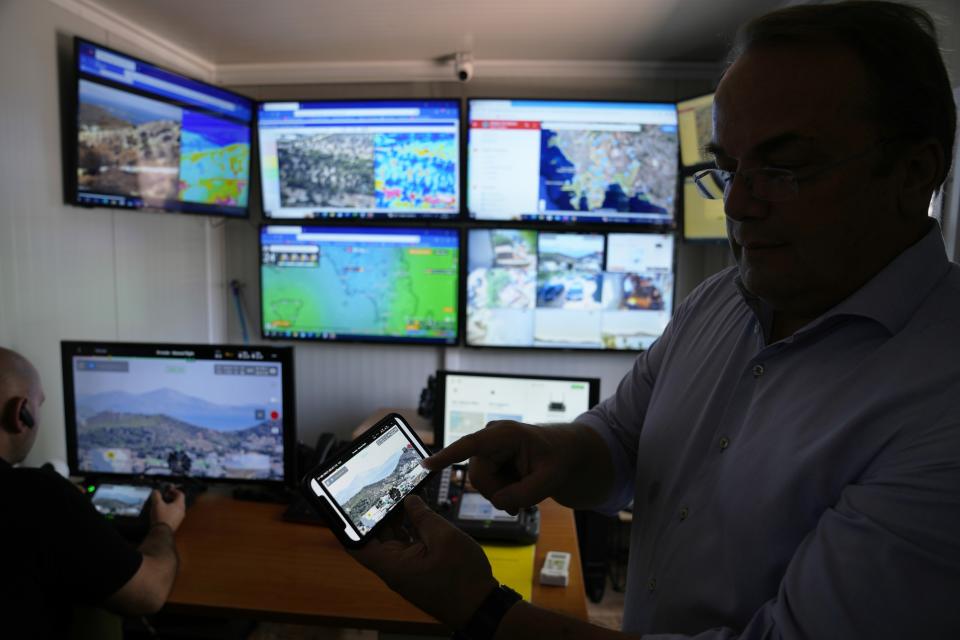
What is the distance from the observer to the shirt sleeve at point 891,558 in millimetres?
532

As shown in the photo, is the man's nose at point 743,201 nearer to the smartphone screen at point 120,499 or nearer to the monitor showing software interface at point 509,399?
the monitor showing software interface at point 509,399

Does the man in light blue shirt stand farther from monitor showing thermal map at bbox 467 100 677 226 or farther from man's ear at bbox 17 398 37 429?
monitor showing thermal map at bbox 467 100 677 226

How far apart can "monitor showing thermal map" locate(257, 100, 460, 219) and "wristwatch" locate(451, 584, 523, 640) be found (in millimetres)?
2440

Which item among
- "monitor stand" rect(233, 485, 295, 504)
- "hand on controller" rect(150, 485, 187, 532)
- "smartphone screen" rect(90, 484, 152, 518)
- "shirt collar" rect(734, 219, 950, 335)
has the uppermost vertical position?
"shirt collar" rect(734, 219, 950, 335)

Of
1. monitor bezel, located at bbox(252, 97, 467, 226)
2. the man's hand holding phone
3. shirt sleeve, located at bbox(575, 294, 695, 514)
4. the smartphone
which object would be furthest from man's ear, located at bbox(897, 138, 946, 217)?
monitor bezel, located at bbox(252, 97, 467, 226)

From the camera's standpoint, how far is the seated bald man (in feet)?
3.97

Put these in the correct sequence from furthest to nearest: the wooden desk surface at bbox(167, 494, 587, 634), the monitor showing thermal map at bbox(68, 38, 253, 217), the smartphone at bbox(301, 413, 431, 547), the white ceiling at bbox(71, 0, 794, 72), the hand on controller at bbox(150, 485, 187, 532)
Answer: the white ceiling at bbox(71, 0, 794, 72), the monitor showing thermal map at bbox(68, 38, 253, 217), the hand on controller at bbox(150, 485, 187, 532), the wooden desk surface at bbox(167, 494, 587, 634), the smartphone at bbox(301, 413, 431, 547)

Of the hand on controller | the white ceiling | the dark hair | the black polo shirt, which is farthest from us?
the white ceiling

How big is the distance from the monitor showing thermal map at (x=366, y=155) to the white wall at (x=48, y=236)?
0.69m

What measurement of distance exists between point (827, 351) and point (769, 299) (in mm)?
94

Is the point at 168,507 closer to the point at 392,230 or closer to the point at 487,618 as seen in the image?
the point at 487,618

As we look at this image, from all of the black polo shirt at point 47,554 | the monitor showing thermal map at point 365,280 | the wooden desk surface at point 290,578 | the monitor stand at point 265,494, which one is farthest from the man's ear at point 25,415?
the monitor showing thermal map at point 365,280

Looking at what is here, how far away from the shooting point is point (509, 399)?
2.03 m

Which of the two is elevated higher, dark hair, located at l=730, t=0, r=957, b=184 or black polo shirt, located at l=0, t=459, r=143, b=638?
dark hair, located at l=730, t=0, r=957, b=184
